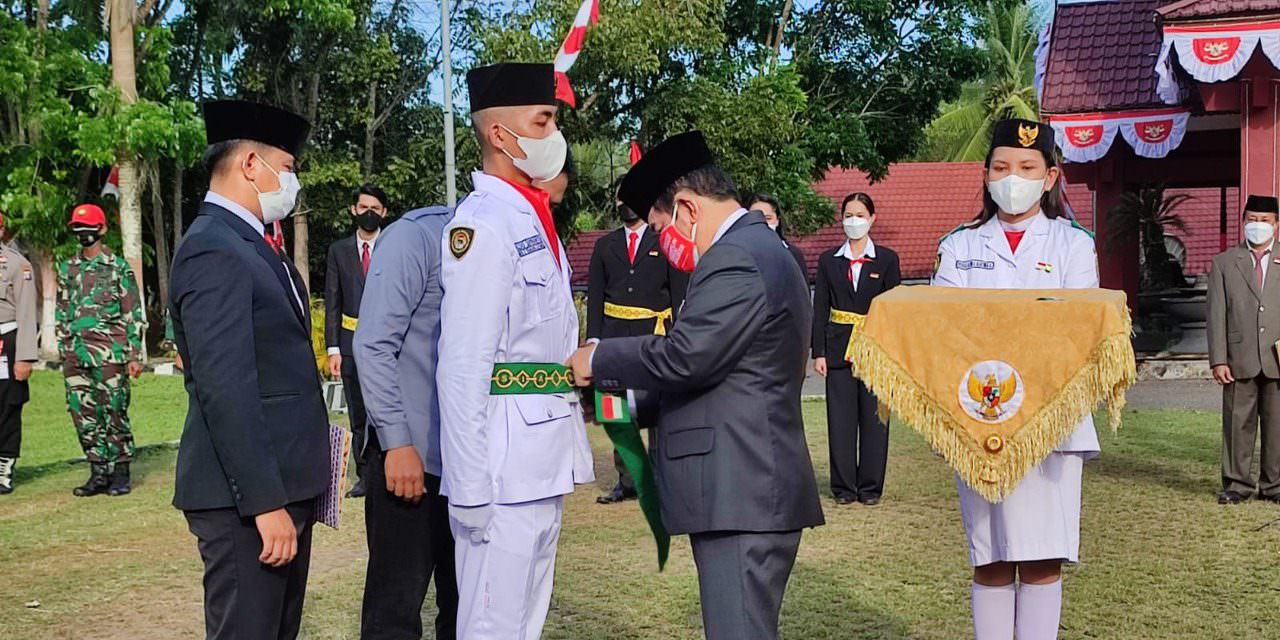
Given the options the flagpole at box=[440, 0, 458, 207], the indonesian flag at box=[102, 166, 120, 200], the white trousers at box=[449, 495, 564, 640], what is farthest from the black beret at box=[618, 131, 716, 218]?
the indonesian flag at box=[102, 166, 120, 200]

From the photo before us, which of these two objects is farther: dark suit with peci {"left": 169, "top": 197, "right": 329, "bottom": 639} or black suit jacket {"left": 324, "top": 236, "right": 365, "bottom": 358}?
black suit jacket {"left": 324, "top": 236, "right": 365, "bottom": 358}

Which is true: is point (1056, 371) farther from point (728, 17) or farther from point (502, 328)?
point (728, 17)

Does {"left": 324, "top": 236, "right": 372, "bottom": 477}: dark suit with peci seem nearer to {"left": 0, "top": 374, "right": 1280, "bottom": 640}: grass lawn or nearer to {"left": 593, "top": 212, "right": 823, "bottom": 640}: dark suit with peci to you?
{"left": 0, "top": 374, "right": 1280, "bottom": 640}: grass lawn

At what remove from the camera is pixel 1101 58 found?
58.6 ft

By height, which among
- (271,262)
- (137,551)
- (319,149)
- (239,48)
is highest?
(239,48)

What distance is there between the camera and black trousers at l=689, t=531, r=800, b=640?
11.9ft

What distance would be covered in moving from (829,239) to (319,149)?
1195cm

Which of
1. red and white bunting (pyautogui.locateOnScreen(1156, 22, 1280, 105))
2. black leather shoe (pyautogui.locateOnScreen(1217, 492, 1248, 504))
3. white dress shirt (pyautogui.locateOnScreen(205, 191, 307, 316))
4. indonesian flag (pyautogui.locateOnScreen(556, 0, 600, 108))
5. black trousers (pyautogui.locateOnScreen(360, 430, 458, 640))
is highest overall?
red and white bunting (pyautogui.locateOnScreen(1156, 22, 1280, 105))

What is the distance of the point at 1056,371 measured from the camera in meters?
4.22

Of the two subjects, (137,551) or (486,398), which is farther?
(137,551)

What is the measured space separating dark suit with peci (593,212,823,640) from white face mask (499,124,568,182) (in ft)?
1.98

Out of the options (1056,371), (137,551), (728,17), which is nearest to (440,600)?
(1056,371)

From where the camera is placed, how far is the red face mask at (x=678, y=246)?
3.79 meters

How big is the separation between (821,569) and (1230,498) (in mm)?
3339
